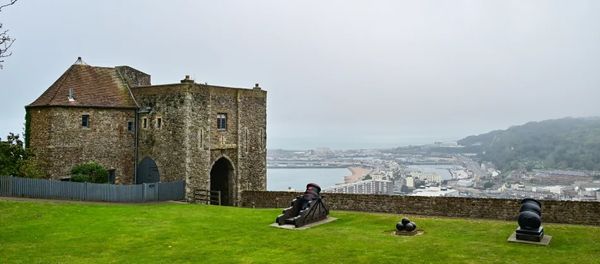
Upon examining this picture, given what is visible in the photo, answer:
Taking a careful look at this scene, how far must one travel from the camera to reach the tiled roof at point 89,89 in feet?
84.2

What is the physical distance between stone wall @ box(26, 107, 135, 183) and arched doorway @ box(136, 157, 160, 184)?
1.82 feet

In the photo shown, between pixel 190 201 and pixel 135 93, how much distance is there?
726 centimetres

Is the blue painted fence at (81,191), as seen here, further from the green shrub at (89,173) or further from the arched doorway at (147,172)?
the arched doorway at (147,172)

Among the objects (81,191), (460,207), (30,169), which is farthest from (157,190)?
(460,207)

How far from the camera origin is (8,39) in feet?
41.8

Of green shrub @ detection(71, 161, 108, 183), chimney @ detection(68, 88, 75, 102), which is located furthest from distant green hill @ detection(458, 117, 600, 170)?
chimney @ detection(68, 88, 75, 102)

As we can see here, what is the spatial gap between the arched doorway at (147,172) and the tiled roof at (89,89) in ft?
10.8

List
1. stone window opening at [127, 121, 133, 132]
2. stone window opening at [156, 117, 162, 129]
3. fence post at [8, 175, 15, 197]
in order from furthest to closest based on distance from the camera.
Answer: stone window opening at [127, 121, 133, 132]
stone window opening at [156, 117, 162, 129]
fence post at [8, 175, 15, 197]

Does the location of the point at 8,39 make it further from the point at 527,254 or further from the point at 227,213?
the point at 527,254

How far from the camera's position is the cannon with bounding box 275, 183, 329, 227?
15.4m

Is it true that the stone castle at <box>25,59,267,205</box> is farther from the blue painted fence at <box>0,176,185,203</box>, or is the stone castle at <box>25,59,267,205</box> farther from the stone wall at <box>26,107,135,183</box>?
the blue painted fence at <box>0,176,185,203</box>

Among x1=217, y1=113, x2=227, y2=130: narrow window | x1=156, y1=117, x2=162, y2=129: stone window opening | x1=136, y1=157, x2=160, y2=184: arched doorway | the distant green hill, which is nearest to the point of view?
x1=156, y1=117, x2=162, y2=129: stone window opening

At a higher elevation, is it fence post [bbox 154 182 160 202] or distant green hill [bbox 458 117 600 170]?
distant green hill [bbox 458 117 600 170]

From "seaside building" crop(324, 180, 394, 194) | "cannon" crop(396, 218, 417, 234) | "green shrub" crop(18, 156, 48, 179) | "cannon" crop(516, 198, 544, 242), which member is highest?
"green shrub" crop(18, 156, 48, 179)
